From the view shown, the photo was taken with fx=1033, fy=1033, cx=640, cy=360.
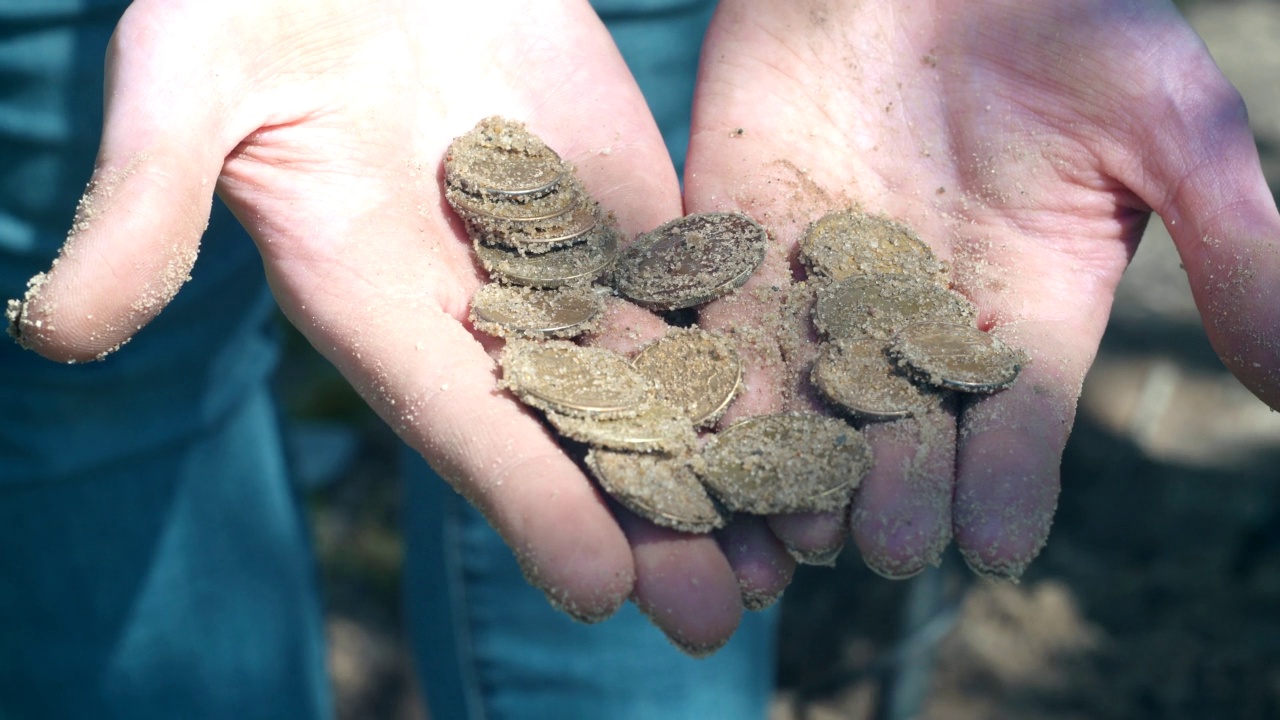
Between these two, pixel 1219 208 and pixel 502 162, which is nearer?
pixel 1219 208

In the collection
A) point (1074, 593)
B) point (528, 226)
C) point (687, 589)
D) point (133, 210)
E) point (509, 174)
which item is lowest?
point (1074, 593)

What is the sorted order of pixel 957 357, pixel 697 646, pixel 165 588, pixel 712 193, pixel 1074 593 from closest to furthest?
pixel 697 646, pixel 957 357, pixel 712 193, pixel 165 588, pixel 1074 593

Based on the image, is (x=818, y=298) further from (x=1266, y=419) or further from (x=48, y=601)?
(x=1266, y=419)

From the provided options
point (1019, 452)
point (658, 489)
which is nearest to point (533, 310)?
point (658, 489)

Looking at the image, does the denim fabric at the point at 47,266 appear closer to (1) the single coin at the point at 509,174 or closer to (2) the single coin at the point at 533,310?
(1) the single coin at the point at 509,174

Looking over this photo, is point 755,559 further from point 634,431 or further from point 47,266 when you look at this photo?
point 47,266

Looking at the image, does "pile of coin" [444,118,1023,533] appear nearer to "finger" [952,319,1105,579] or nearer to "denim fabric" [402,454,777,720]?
"finger" [952,319,1105,579]
